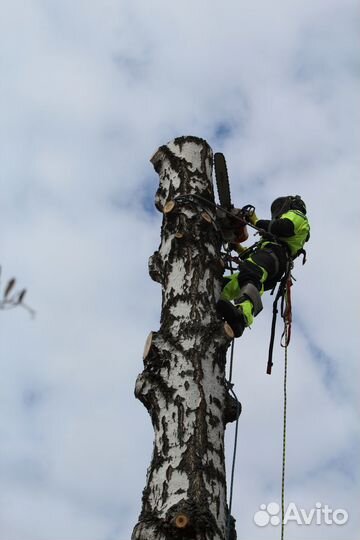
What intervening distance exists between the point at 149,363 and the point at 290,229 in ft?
8.70

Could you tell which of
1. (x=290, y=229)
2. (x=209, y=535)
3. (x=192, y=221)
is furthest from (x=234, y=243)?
(x=209, y=535)

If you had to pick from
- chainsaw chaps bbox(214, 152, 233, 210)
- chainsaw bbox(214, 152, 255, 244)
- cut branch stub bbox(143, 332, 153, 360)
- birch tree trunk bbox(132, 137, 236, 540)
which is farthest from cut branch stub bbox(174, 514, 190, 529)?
chainsaw chaps bbox(214, 152, 233, 210)

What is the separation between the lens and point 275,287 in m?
6.52

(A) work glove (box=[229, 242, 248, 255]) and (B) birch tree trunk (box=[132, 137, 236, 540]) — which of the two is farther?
(A) work glove (box=[229, 242, 248, 255])

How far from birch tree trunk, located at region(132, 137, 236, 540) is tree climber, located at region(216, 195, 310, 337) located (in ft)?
1.83

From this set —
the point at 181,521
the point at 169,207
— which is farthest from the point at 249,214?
the point at 181,521

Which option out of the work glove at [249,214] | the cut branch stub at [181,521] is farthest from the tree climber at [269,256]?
the cut branch stub at [181,521]

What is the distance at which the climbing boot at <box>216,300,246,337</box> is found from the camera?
4434 mm

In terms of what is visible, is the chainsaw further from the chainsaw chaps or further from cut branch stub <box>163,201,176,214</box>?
cut branch stub <box>163,201,176,214</box>

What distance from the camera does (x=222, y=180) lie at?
5.89 meters

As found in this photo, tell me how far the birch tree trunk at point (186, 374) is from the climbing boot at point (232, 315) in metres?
0.07

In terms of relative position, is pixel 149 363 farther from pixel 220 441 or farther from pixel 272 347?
pixel 272 347

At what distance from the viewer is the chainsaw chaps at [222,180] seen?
227 inches

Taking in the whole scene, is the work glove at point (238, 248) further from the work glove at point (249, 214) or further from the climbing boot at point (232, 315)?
the climbing boot at point (232, 315)
